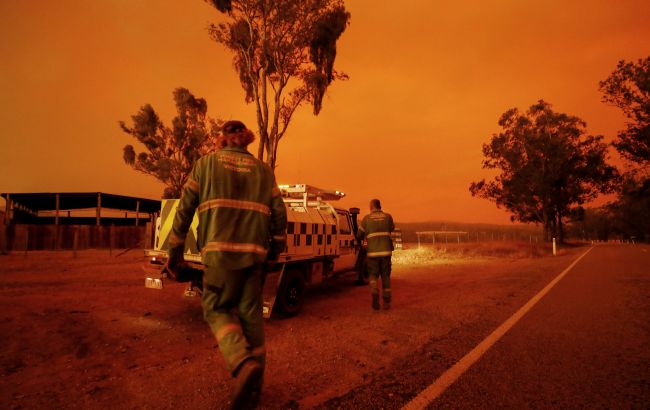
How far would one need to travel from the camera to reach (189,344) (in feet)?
14.3

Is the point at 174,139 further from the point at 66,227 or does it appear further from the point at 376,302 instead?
the point at 376,302

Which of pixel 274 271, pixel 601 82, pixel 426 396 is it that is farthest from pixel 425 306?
pixel 601 82

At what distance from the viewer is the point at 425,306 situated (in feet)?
20.7

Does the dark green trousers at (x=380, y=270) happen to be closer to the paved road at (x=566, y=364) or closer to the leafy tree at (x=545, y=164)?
the paved road at (x=566, y=364)

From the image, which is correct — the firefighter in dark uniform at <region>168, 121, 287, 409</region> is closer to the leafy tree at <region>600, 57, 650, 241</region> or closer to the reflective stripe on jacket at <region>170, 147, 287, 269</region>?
the reflective stripe on jacket at <region>170, 147, 287, 269</region>

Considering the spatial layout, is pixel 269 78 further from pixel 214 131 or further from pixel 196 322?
pixel 214 131

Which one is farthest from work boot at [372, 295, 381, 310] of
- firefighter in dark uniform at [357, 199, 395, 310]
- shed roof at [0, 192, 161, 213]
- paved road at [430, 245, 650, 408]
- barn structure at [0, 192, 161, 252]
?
shed roof at [0, 192, 161, 213]

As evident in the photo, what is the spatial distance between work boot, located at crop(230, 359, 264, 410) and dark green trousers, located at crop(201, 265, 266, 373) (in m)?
0.13

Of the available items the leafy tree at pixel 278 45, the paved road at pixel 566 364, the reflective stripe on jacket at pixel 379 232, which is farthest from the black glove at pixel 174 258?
the leafy tree at pixel 278 45

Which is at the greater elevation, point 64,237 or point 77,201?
point 77,201

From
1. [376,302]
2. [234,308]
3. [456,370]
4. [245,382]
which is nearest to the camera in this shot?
[245,382]

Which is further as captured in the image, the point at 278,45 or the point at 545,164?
the point at 545,164

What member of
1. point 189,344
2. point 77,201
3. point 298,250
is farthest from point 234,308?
point 77,201

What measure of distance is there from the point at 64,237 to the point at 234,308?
24.9 m
